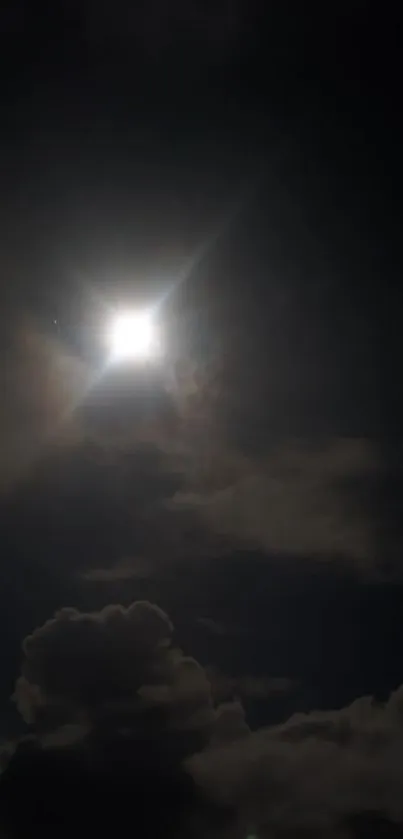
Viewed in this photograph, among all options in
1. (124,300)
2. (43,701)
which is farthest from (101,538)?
(124,300)

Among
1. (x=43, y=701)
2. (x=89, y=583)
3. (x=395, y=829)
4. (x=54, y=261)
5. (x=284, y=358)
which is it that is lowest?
(x=395, y=829)

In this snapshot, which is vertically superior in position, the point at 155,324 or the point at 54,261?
the point at 54,261

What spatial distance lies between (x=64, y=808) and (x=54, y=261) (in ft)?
12.0

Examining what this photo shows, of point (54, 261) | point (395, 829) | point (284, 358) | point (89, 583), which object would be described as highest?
point (54, 261)

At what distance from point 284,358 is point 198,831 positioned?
3165 mm

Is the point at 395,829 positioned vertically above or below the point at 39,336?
below

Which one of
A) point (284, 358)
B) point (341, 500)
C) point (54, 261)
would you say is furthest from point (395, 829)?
point (54, 261)

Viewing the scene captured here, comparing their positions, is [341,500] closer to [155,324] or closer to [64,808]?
[155,324]

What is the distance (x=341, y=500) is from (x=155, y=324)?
5.66 ft

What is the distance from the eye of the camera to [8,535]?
20.8 feet

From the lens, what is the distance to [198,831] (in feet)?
20.0

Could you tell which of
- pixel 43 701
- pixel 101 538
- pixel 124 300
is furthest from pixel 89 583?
pixel 124 300

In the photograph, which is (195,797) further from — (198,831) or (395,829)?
(395,829)

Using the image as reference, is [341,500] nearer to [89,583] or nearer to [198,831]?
[89,583]
